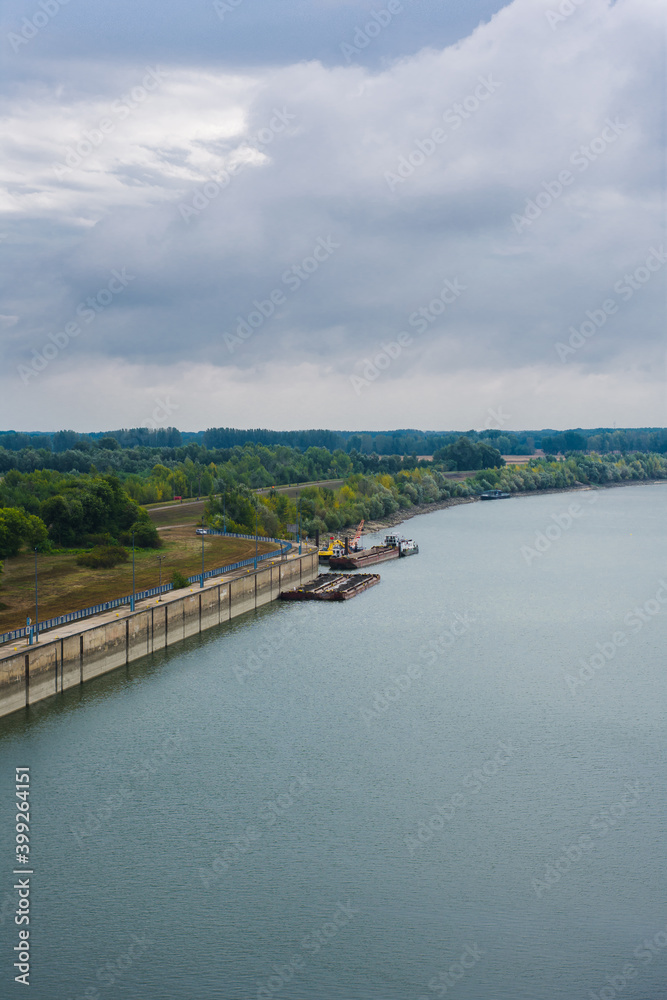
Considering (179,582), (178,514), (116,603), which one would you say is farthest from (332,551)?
(116,603)

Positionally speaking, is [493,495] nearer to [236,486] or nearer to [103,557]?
[236,486]

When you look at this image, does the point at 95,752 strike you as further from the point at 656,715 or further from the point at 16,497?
the point at 16,497

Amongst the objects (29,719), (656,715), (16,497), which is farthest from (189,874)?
(16,497)

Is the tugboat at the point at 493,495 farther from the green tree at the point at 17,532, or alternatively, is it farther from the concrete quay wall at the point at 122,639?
the green tree at the point at 17,532

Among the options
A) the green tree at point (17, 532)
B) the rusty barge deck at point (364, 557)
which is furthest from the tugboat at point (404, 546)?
the green tree at point (17, 532)

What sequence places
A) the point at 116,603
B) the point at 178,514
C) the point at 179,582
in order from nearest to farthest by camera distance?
1. the point at 116,603
2. the point at 179,582
3. the point at 178,514

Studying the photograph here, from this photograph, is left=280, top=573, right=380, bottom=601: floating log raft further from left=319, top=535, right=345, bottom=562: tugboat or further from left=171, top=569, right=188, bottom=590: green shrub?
left=171, top=569, right=188, bottom=590: green shrub
